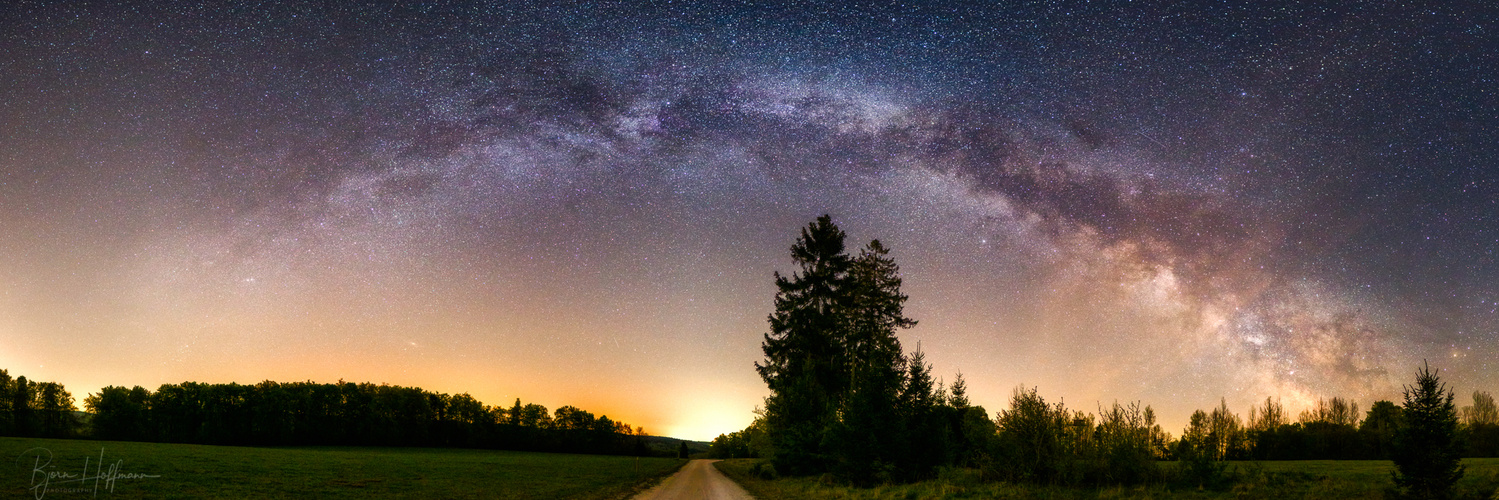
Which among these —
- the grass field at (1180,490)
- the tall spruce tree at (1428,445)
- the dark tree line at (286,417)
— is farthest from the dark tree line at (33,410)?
the tall spruce tree at (1428,445)

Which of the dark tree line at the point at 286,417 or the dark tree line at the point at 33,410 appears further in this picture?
the dark tree line at the point at 286,417

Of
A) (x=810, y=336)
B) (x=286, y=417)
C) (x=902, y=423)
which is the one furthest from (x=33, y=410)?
(x=902, y=423)

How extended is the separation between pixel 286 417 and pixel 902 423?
373 ft

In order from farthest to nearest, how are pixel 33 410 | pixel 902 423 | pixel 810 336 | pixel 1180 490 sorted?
pixel 33 410 → pixel 810 336 → pixel 902 423 → pixel 1180 490

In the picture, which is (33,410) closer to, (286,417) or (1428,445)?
(286,417)

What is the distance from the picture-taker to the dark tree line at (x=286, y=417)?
9338 cm

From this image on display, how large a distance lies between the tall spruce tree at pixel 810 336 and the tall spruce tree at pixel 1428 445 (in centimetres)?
Answer: 2295

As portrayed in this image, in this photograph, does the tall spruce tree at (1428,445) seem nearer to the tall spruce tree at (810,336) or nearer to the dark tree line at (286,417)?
the tall spruce tree at (810,336)

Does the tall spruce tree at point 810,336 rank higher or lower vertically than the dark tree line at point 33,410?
higher

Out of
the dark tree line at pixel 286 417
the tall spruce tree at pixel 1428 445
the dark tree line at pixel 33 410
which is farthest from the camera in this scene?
the dark tree line at pixel 286 417

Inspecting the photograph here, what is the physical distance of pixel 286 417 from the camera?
343 ft

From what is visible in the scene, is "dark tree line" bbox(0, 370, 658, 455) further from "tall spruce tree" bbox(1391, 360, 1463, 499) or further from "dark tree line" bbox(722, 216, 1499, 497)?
"tall spruce tree" bbox(1391, 360, 1463, 499)

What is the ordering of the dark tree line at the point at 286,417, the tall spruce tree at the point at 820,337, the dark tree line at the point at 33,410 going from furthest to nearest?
1. the dark tree line at the point at 286,417
2. the dark tree line at the point at 33,410
3. the tall spruce tree at the point at 820,337

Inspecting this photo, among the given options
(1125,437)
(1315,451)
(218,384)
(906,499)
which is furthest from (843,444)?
(218,384)
